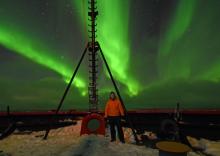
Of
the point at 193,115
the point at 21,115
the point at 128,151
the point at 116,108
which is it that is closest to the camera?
the point at 128,151

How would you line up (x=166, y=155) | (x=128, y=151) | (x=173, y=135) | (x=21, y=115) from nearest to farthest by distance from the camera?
(x=166, y=155) < (x=128, y=151) < (x=173, y=135) < (x=21, y=115)

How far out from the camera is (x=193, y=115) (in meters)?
12.3

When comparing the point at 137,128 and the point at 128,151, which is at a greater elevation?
the point at 137,128

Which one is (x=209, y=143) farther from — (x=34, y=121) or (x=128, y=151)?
(x=34, y=121)

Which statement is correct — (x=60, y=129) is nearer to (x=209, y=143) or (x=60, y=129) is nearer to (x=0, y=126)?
(x=0, y=126)

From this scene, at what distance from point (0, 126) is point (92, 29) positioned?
7.54 meters

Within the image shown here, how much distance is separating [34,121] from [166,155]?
10.1 metres

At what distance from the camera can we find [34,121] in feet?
44.0

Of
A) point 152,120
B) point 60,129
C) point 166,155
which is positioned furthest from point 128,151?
point 60,129

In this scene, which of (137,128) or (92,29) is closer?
(137,128)

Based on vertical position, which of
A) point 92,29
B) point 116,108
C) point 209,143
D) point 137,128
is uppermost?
point 92,29

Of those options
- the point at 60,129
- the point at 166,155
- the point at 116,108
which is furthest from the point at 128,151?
the point at 60,129

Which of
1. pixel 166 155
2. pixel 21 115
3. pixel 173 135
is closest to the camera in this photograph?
pixel 166 155

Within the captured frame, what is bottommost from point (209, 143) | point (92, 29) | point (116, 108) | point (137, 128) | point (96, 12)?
point (209, 143)
